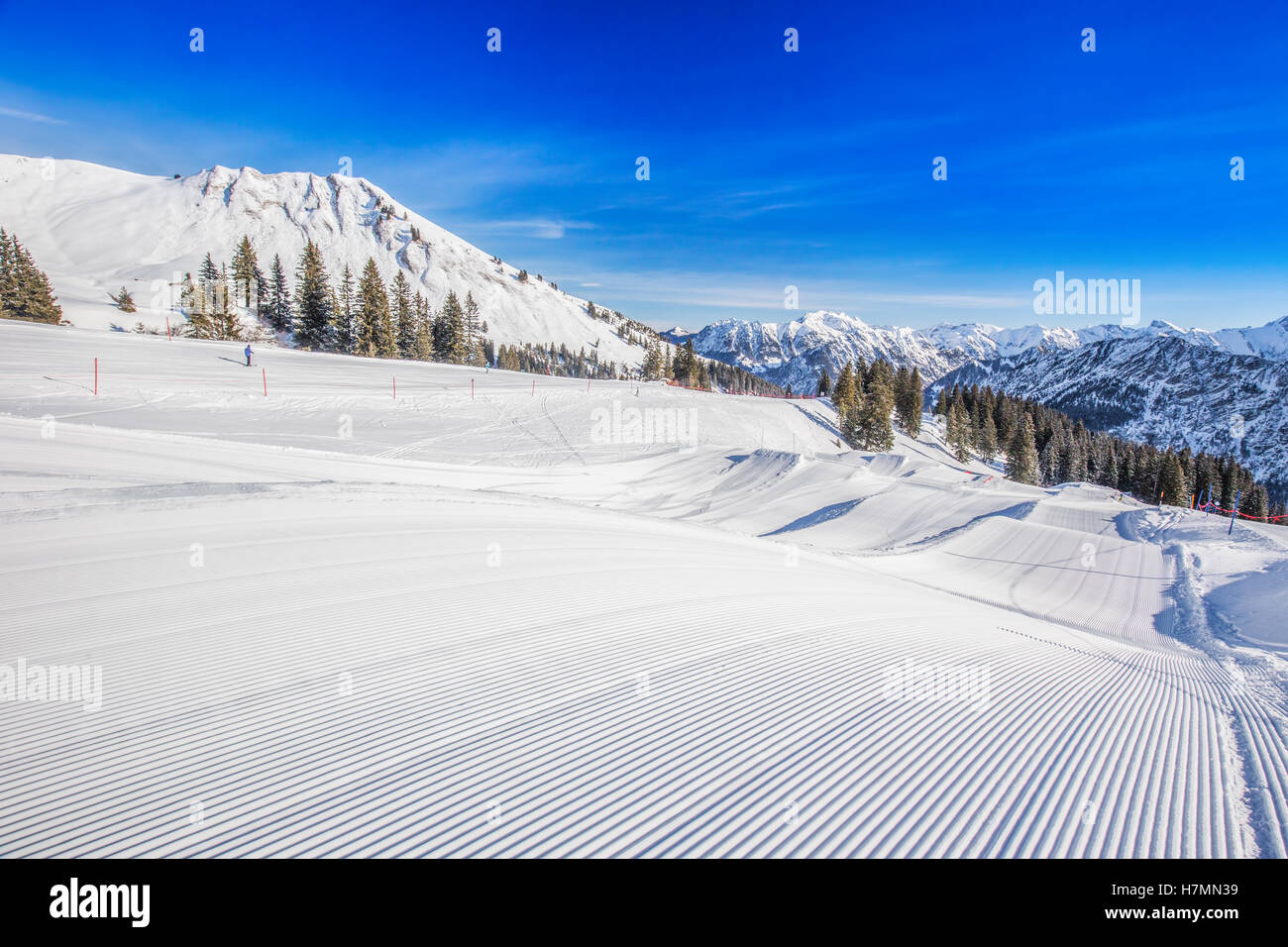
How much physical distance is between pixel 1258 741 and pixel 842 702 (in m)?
3.35

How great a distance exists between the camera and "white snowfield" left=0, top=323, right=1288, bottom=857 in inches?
107

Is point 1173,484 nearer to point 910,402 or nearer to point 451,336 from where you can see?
point 910,402

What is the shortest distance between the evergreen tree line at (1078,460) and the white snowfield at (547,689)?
5389 cm

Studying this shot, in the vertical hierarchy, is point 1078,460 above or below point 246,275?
below

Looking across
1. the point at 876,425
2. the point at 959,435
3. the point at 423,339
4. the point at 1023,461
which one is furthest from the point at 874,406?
the point at 423,339

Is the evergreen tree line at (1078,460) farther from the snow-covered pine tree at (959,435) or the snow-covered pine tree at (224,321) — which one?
the snow-covered pine tree at (224,321)

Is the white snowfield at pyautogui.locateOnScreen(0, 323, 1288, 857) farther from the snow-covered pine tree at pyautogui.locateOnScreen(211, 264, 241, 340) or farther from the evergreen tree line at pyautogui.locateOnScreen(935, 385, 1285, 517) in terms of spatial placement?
the evergreen tree line at pyautogui.locateOnScreen(935, 385, 1285, 517)

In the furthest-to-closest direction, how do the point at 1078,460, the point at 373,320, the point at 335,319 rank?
the point at 1078,460 < the point at 335,319 < the point at 373,320

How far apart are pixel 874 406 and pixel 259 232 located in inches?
7202

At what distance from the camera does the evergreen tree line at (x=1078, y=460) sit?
177ft

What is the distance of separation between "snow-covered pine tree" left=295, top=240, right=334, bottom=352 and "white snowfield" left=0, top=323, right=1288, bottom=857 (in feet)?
A: 138

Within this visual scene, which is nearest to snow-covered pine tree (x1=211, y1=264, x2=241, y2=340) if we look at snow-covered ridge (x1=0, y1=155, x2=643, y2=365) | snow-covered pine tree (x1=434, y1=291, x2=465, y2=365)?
snow-covered pine tree (x1=434, y1=291, x2=465, y2=365)

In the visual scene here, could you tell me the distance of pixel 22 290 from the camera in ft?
132
